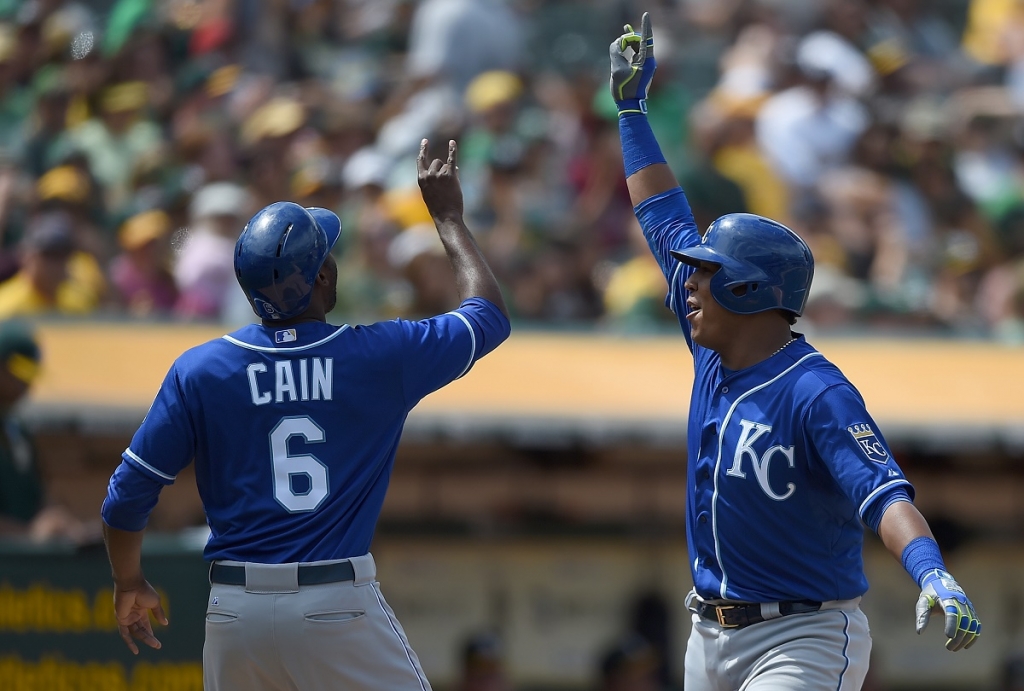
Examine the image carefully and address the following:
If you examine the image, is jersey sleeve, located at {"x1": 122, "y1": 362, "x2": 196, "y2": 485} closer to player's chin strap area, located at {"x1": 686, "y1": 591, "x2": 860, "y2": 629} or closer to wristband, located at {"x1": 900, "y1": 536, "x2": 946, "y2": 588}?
player's chin strap area, located at {"x1": 686, "y1": 591, "x2": 860, "y2": 629}

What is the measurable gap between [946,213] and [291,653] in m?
6.21

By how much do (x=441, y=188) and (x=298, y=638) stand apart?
1.28 metres

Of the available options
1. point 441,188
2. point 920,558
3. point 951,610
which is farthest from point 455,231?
point 951,610

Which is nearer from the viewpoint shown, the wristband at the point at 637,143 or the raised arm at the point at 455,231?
the raised arm at the point at 455,231

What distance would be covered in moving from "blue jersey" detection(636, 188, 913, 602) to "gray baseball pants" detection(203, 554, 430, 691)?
0.85 metres

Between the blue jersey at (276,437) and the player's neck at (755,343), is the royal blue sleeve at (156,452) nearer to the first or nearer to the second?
the blue jersey at (276,437)

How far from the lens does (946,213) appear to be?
8.86m

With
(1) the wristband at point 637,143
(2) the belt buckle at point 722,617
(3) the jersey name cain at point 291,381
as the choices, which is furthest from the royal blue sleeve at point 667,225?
(3) the jersey name cain at point 291,381

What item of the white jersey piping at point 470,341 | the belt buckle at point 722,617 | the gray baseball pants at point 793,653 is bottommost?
the gray baseball pants at point 793,653

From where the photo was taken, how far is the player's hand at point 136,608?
3.85 m

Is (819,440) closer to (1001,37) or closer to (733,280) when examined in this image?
(733,280)

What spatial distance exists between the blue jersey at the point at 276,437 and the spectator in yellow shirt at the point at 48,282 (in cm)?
320

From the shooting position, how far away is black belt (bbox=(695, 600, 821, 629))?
3.79 m

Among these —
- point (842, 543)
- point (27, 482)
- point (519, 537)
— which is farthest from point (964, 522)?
point (27, 482)
